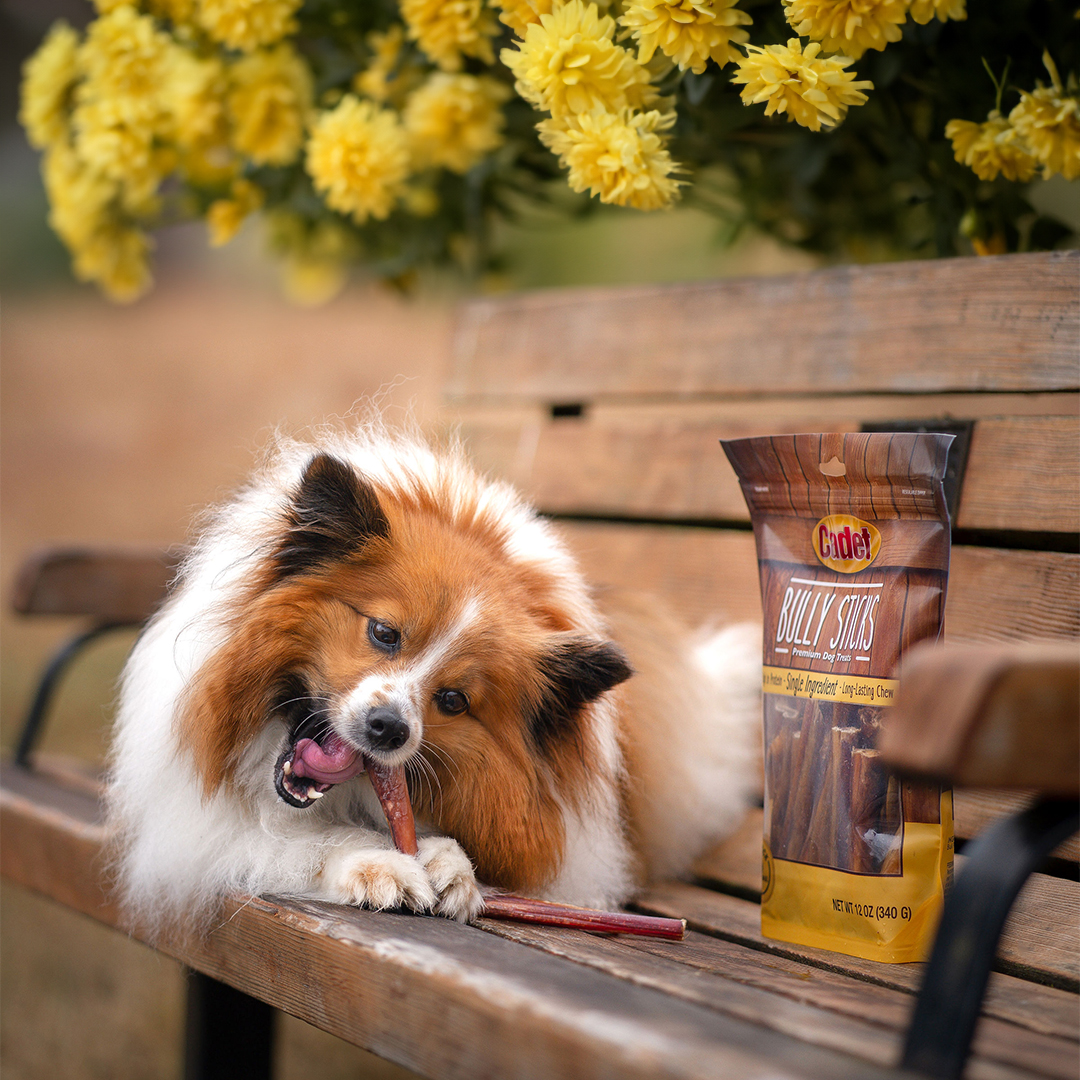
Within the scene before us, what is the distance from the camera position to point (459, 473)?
192 cm

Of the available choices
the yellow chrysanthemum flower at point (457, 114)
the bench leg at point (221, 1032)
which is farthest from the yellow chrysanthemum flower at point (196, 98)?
the bench leg at point (221, 1032)

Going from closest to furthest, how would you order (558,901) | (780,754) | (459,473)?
(780,754) < (558,901) < (459,473)

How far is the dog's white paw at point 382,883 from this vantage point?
1520mm

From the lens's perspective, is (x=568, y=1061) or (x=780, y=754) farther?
(x=780, y=754)

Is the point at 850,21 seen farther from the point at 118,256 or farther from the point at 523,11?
the point at 118,256

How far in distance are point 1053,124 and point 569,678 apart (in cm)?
118

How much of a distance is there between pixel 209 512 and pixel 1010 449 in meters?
1.46

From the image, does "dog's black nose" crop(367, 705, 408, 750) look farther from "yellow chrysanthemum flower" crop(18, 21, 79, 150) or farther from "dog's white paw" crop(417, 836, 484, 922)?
"yellow chrysanthemum flower" crop(18, 21, 79, 150)

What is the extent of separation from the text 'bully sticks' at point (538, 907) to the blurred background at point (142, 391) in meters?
0.71

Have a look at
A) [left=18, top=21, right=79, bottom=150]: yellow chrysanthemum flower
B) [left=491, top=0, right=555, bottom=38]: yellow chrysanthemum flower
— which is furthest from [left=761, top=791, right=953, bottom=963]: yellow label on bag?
[left=18, top=21, right=79, bottom=150]: yellow chrysanthemum flower

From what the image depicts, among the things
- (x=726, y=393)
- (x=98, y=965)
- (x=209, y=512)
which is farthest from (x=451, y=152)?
(x=98, y=965)

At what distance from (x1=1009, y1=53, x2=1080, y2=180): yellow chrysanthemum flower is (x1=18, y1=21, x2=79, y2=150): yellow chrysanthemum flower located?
80.0 inches

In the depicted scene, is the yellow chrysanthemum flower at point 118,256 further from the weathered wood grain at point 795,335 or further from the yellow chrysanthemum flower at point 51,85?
the weathered wood grain at point 795,335

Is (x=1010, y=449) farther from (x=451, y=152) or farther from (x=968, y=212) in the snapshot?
(x=451, y=152)
